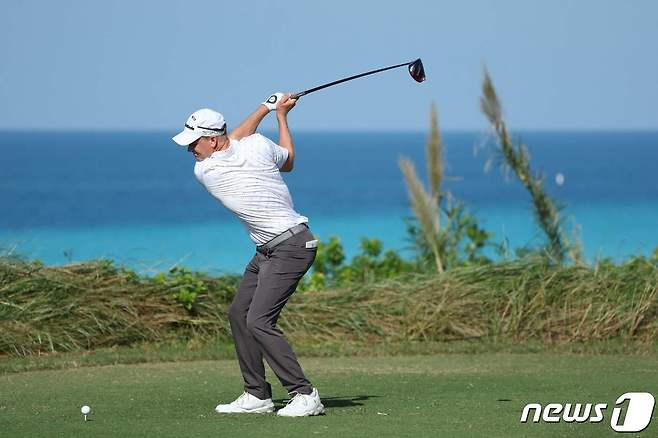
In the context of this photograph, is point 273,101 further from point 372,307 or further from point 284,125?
point 372,307

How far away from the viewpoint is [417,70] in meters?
9.01

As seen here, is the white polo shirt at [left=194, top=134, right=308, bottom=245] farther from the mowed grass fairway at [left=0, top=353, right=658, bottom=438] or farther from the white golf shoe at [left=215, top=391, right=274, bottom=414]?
the mowed grass fairway at [left=0, top=353, right=658, bottom=438]

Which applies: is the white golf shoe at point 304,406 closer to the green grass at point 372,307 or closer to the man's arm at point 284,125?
the man's arm at point 284,125

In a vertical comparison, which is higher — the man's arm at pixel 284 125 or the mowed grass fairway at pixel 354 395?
the man's arm at pixel 284 125

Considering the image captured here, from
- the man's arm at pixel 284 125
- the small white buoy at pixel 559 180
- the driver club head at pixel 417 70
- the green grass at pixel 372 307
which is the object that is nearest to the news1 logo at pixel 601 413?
the man's arm at pixel 284 125

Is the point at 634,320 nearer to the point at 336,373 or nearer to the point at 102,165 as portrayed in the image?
the point at 336,373

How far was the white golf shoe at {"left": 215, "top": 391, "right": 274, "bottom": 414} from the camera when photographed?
26.9ft

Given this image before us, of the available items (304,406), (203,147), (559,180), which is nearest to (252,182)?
(203,147)

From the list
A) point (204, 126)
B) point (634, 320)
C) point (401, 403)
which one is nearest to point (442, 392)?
point (401, 403)

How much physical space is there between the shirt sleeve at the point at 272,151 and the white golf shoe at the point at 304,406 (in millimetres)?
1396

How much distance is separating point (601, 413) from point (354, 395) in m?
1.73

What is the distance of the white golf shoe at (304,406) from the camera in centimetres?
795

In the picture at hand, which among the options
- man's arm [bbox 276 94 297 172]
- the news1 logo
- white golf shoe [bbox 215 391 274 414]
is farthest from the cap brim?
the news1 logo

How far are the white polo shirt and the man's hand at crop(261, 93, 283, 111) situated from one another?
30 cm
